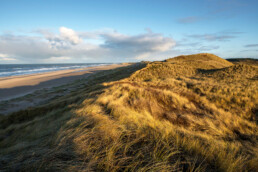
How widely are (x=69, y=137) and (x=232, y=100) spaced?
8.38 meters

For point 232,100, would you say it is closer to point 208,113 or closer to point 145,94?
point 208,113

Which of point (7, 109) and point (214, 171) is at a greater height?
point (214, 171)

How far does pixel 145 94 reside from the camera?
257 inches

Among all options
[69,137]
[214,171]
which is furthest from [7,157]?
[214,171]

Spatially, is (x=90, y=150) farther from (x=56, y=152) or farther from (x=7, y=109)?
(x=7, y=109)

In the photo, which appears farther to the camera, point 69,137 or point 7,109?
point 7,109

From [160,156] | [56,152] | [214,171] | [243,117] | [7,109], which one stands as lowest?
[7,109]

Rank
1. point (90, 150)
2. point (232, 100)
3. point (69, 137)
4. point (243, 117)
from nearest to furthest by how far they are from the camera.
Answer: point (90, 150)
point (69, 137)
point (243, 117)
point (232, 100)

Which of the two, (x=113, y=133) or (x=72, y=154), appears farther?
(x=113, y=133)

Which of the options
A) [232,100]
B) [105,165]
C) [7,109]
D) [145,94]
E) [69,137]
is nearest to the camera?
[105,165]

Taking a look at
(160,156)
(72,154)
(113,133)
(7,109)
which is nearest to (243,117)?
(160,156)

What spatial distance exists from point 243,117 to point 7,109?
585 inches

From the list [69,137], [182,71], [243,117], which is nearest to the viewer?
[69,137]

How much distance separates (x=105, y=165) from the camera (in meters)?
1.78
